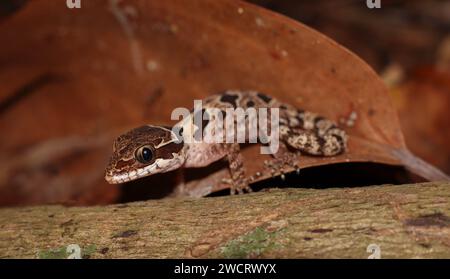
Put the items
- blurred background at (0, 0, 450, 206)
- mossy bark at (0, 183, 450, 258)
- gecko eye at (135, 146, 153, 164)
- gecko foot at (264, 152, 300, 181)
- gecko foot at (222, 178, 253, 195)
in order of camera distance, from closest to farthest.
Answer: mossy bark at (0, 183, 450, 258), gecko foot at (264, 152, 300, 181), gecko foot at (222, 178, 253, 195), gecko eye at (135, 146, 153, 164), blurred background at (0, 0, 450, 206)

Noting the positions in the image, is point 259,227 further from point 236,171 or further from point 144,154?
point 144,154

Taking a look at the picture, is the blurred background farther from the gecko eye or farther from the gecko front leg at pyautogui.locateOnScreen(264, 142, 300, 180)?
the gecko front leg at pyautogui.locateOnScreen(264, 142, 300, 180)

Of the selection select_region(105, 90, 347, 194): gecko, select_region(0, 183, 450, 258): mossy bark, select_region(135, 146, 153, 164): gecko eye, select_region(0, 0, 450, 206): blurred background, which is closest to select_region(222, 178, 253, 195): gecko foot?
select_region(105, 90, 347, 194): gecko

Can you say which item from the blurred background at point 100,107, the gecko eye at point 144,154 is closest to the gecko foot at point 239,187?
the gecko eye at point 144,154

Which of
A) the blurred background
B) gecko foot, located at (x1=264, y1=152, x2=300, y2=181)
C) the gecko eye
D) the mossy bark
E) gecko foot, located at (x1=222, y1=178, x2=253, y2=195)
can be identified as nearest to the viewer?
the mossy bark

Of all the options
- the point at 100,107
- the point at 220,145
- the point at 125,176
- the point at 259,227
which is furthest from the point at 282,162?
the point at 100,107

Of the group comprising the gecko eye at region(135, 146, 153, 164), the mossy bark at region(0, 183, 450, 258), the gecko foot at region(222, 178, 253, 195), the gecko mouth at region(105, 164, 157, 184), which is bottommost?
the mossy bark at region(0, 183, 450, 258)

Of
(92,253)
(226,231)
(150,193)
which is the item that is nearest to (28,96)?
(150,193)
